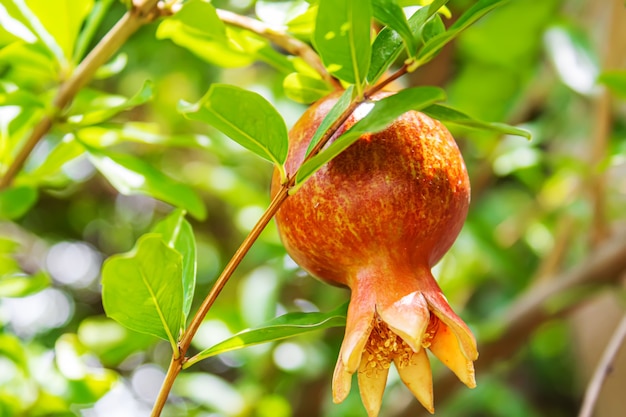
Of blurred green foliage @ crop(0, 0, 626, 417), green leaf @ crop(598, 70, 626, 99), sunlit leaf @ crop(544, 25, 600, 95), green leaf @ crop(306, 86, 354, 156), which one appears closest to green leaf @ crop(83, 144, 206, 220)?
blurred green foliage @ crop(0, 0, 626, 417)

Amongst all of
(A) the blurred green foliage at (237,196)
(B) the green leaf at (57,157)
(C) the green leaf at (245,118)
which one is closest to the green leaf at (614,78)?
(A) the blurred green foliage at (237,196)

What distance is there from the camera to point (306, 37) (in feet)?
2.04

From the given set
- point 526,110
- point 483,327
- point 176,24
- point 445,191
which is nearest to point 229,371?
point 483,327

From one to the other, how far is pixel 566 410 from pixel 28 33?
150cm

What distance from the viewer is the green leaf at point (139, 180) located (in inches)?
23.1

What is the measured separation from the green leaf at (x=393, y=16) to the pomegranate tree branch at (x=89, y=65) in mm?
203

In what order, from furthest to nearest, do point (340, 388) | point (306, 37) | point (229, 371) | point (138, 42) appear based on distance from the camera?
point (229, 371) → point (138, 42) → point (306, 37) → point (340, 388)

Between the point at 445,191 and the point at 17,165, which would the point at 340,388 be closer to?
the point at 445,191

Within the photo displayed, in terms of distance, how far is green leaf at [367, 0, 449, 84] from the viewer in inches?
16.2

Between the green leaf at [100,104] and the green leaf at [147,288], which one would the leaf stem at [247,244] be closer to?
the green leaf at [147,288]

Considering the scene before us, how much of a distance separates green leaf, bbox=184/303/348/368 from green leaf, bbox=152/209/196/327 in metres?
0.03

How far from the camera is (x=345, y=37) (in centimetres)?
40

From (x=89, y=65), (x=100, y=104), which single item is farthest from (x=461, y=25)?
(x=100, y=104)

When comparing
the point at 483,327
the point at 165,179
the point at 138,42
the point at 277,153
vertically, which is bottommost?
the point at 483,327
